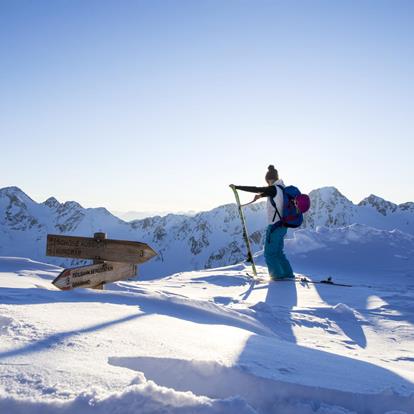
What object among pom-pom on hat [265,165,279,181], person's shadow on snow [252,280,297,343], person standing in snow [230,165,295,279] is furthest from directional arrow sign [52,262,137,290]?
pom-pom on hat [265,165,279,181]

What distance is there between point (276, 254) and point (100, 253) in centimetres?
429

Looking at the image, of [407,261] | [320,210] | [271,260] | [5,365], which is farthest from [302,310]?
[320,210]

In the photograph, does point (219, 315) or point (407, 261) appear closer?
point (219, 315)

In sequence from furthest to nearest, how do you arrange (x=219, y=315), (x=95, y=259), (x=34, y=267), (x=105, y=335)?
1. (x=34, y=267)
2. (x=95, y=259)
3. (x=219, y=315)
4. (x=105, y=335)

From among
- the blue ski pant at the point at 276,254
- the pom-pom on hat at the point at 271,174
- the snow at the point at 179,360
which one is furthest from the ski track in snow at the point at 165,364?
the pom-pom on hat at the point at 271,174

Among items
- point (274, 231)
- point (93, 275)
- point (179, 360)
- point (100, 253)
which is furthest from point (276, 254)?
point (179, 360)

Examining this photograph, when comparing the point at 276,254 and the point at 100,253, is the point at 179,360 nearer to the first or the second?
the point at 100,253

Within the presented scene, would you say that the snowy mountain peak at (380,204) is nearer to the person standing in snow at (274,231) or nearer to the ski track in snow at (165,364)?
the person standing in snow at (274,231)

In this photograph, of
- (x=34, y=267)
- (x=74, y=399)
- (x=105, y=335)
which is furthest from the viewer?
(x=34, y=267)

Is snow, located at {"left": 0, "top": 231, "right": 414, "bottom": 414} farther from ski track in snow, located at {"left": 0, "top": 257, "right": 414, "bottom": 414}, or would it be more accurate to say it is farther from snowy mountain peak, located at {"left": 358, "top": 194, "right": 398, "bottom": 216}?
snowy mountain peak, located at {"left": 358, "top": 194, "right": 398, "bottom": 216}

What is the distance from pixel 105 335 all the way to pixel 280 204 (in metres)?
6.39

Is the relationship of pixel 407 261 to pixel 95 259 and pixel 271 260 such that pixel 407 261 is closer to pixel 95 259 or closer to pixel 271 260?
pixel 271 260

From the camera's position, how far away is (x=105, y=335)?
2627 millimetres

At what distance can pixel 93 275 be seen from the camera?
18.4 feet
